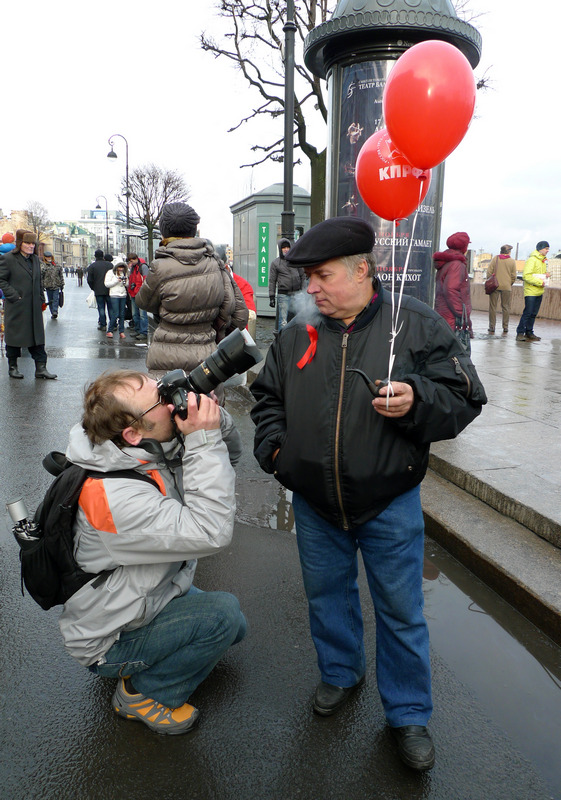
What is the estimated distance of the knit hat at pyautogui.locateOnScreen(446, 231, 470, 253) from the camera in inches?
280

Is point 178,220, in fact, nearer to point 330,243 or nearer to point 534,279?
point 330,243

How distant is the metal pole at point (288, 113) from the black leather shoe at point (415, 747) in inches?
331

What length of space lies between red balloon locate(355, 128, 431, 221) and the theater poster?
9.30 ft

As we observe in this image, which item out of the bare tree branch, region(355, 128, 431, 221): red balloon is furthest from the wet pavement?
the bare tree branch

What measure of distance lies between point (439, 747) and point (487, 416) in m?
4.14

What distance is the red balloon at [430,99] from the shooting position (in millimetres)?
2182

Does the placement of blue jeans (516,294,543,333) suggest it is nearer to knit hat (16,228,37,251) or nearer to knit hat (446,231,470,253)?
knit hat (446,231,470,253)

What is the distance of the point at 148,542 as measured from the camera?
2.04 metres

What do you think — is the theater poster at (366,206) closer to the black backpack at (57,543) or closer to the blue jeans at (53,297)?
the black backpack at (57,543)

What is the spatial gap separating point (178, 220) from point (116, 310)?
34.9 ft

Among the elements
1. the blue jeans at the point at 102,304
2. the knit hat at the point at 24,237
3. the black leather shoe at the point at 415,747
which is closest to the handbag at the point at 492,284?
the blue jeans at the point at 102,304

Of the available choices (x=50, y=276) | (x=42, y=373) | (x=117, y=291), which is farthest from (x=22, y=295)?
(x=50, y=276)

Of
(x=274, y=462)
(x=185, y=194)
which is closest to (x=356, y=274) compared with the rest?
(x=274, y=462)

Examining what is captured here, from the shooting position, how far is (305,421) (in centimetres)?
220
